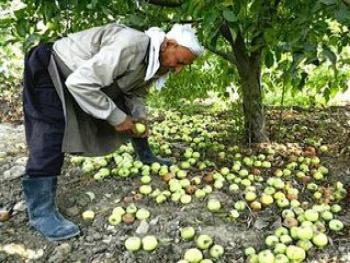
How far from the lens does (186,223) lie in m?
3.50

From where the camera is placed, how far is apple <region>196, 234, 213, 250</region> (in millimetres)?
3230

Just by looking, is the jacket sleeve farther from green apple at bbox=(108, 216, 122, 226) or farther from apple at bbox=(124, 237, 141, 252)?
apple at bbox=(124, 237, 141, 252)

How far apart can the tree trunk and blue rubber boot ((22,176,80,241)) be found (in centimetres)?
210

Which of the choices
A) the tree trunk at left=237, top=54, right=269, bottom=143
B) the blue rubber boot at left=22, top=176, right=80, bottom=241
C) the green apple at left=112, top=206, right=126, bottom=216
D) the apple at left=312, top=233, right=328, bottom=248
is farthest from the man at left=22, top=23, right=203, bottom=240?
the apple at left=312, top=233, right=328, bottom=248

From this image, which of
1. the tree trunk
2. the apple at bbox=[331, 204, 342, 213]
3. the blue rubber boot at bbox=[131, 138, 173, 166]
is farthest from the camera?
the tree trunk

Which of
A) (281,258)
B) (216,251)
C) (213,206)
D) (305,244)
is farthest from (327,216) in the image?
(216,251)

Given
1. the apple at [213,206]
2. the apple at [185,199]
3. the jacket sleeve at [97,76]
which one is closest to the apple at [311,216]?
the apple at [213,206]

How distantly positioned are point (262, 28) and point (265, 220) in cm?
137

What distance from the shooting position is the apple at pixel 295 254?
3.13m

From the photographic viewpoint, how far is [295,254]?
3.13 m

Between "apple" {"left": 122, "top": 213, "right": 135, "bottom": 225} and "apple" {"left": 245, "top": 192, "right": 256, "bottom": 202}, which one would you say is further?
"apple" {"left": 245, "top": 192, "right": 256, "bottom": 202}

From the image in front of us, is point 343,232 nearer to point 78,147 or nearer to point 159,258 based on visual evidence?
point 159,258

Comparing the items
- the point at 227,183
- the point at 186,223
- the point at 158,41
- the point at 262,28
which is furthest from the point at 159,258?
the point at 262,28

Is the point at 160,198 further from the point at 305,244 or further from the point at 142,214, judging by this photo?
the point at 305,244
